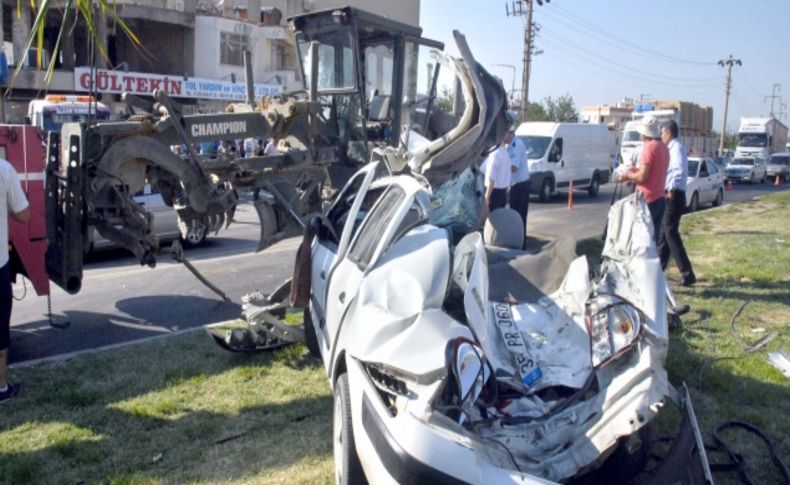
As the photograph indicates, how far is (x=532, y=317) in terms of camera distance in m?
4.47

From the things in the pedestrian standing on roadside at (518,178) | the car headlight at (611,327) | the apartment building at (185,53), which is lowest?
the car headlight at (611,327)

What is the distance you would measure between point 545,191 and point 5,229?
20118 mm

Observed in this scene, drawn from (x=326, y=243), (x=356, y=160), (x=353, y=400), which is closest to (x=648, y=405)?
(x=353, y=400)

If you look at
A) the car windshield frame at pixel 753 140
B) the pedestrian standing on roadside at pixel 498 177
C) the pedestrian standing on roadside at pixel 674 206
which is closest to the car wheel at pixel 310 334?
the pedestrian standing on roadside at pixel 674 206

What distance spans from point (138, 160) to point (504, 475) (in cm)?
451

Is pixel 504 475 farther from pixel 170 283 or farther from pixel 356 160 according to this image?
pixel 170 283

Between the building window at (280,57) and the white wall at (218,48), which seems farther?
the building window at (280,57)

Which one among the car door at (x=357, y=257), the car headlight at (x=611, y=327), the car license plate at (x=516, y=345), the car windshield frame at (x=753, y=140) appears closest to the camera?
the car headlight at (x=611, y=327)

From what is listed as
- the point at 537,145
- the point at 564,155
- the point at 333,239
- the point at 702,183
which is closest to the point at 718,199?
the point at 702,183

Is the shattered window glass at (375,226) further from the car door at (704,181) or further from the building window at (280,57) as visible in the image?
the building window at (280,57)

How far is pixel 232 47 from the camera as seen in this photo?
42156mm

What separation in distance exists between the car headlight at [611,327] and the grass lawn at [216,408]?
1.34 meters

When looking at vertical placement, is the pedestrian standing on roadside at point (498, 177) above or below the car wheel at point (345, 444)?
above

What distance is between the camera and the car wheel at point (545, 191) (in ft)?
78.0
